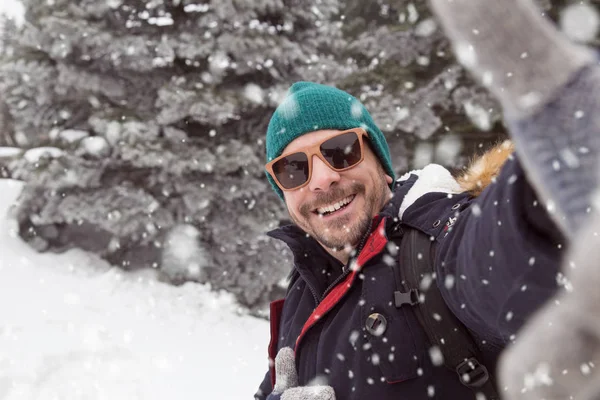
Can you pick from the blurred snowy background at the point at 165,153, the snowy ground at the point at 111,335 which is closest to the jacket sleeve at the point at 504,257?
the snowy ground at the point at 111,335

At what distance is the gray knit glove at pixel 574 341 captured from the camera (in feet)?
1.46

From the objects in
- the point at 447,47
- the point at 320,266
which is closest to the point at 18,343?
the point at 320,266

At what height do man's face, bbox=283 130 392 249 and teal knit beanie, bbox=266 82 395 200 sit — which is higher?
teal knit beanie, bbox=266 82 395 200

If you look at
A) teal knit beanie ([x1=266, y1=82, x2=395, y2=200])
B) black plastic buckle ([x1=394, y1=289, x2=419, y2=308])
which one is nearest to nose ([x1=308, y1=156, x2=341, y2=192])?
teal knit beanie ([x1=266, y1=82, x2=395, y2=200])

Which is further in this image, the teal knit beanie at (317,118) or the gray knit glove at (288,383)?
the teal knit beanie at (317,118)

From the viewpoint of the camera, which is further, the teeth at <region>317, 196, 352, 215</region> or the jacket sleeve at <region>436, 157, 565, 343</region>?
the teeth at <region>317, 196, 352, 215</region>

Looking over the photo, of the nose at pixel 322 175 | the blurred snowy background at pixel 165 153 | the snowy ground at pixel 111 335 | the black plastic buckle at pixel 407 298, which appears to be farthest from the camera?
the blurred snowy background at pixel 165 153

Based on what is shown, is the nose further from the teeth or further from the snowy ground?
the snowy ground

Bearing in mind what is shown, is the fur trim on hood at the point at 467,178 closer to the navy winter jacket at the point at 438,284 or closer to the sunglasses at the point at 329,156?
the navy winter jacket at the point at 438,284

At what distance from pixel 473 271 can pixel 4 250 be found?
8324 millimetres

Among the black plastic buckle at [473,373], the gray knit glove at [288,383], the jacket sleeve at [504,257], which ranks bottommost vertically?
the gray knit glove at [288,383]

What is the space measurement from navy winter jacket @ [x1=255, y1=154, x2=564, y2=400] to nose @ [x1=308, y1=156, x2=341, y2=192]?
33cm

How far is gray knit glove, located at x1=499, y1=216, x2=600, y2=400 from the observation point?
0.45 meters

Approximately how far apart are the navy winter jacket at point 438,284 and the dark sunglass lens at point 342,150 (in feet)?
1.33
